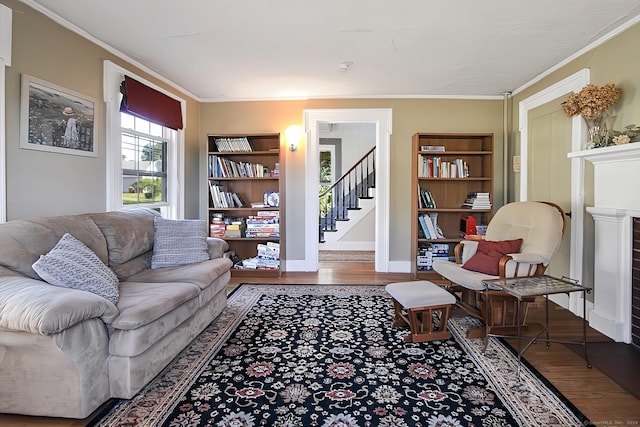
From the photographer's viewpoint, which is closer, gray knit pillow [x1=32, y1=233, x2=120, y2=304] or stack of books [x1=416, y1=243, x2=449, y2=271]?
gray knit pillow [x1=32, y1=233, x2=120, y2=304]

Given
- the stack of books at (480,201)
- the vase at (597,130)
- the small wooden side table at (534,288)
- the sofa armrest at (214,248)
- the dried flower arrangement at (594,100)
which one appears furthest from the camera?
the stack of books at (480,201)

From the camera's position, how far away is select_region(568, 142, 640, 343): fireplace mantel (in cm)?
263

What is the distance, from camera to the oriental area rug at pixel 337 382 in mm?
1801

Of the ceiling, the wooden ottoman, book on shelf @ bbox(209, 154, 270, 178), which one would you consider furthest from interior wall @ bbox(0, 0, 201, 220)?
the wooden ottoman

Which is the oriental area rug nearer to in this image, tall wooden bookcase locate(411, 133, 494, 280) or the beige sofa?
the beige sofa

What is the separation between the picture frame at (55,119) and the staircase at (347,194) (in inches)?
191

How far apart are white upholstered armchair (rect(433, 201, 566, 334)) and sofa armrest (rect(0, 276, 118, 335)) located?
2.54 metres

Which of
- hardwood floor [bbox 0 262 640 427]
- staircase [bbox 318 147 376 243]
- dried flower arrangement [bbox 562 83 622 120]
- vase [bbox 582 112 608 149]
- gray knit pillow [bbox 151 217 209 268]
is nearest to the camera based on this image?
hardwood floor [bbox 0 262 640 427]

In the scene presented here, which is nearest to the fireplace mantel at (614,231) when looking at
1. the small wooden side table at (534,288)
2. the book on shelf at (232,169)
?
the small wooden side table at (534,288)

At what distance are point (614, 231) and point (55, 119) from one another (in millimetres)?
4450

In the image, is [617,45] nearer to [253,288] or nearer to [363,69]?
[363,69]

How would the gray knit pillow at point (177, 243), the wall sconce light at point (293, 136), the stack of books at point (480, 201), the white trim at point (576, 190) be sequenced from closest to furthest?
the gray knit pillow at point (177, 243)
the white trim at point (576, 190)
the stack of books at point (480, 201)
the wall sconce light at point (293, 136)

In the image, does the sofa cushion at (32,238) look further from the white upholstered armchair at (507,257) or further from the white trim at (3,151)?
the white upholstered armchair at (507,257)

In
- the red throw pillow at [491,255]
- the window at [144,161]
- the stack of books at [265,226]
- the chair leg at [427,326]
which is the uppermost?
the window at [144,161]
